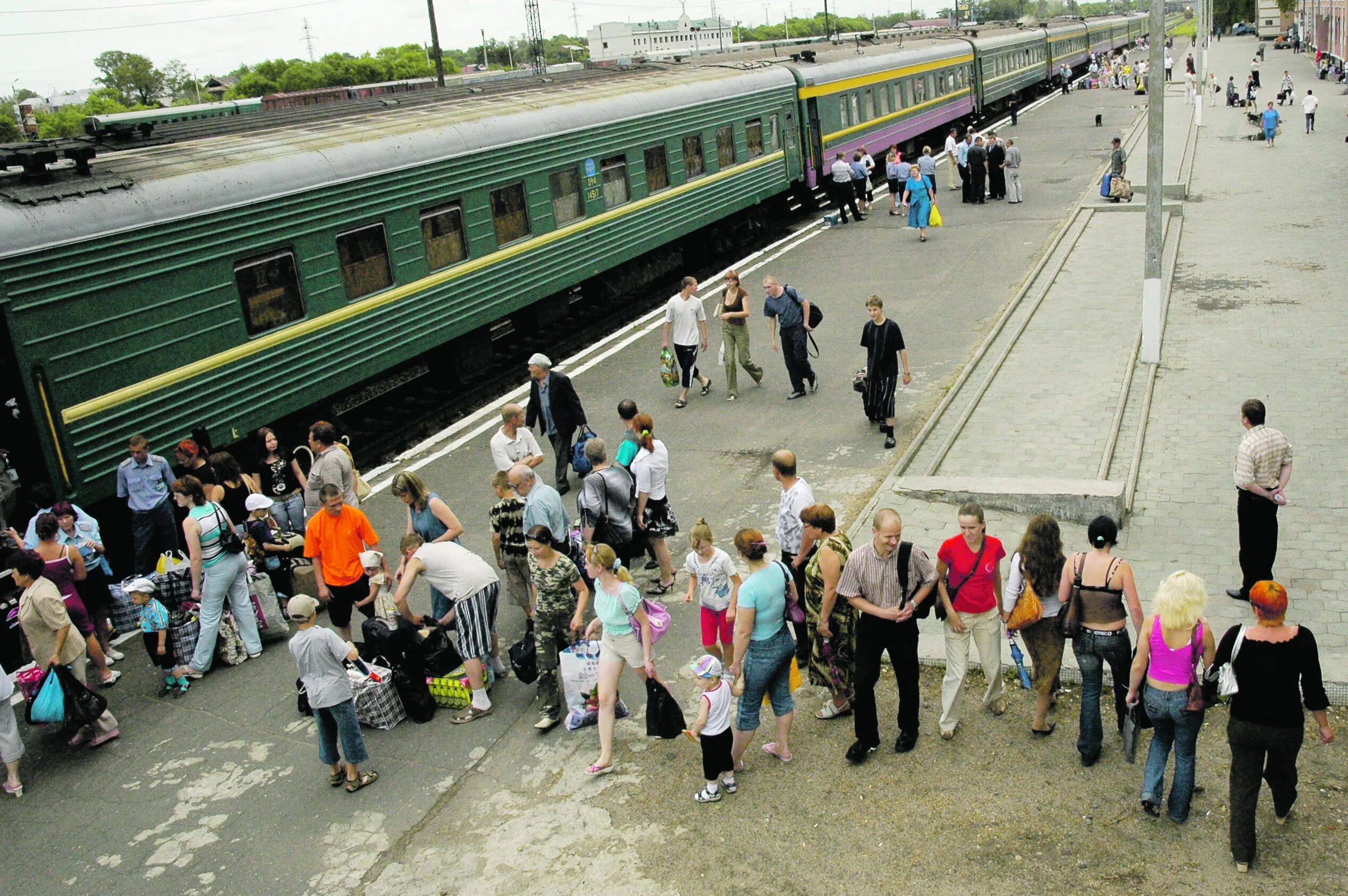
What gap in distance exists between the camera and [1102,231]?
70.4 feet

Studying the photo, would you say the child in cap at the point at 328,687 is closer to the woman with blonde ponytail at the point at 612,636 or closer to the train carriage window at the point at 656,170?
the woman with blonde ponytail at the point at 612,636

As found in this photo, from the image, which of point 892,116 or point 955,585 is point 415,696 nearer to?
point 955,585

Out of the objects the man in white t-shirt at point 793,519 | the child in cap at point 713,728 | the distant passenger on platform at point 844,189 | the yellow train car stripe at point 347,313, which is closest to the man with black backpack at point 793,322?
the yellow train car stripe at point 347,313

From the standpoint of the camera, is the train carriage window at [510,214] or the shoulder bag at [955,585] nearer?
the shoulder bag at [955,585]

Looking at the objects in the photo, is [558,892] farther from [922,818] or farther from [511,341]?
[511,341]

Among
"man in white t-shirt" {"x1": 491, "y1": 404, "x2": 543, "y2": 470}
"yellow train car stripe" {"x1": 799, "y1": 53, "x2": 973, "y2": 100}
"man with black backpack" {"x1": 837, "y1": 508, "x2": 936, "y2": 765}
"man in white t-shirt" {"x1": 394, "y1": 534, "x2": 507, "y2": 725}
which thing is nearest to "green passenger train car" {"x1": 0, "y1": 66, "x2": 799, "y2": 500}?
"man in white t-shirt" {"x1": 491, "y1": 404, "x2": 543, "y2": 470}

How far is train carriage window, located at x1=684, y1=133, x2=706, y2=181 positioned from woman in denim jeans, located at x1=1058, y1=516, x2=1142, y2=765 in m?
14.3

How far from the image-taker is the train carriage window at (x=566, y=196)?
16.0 metres

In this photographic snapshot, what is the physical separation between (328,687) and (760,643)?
8.00ft

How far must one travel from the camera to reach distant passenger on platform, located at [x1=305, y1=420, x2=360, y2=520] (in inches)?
368

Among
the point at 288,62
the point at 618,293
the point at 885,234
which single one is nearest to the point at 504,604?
the point at 618,293

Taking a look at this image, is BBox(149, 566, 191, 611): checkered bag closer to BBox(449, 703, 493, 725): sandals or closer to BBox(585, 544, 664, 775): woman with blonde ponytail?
BBox(449, 703, 493, 725): sandals

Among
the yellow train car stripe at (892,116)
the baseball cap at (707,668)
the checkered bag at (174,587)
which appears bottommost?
the checkered bag at (174,587)

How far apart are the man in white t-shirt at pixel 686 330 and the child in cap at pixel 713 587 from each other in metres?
6.32
